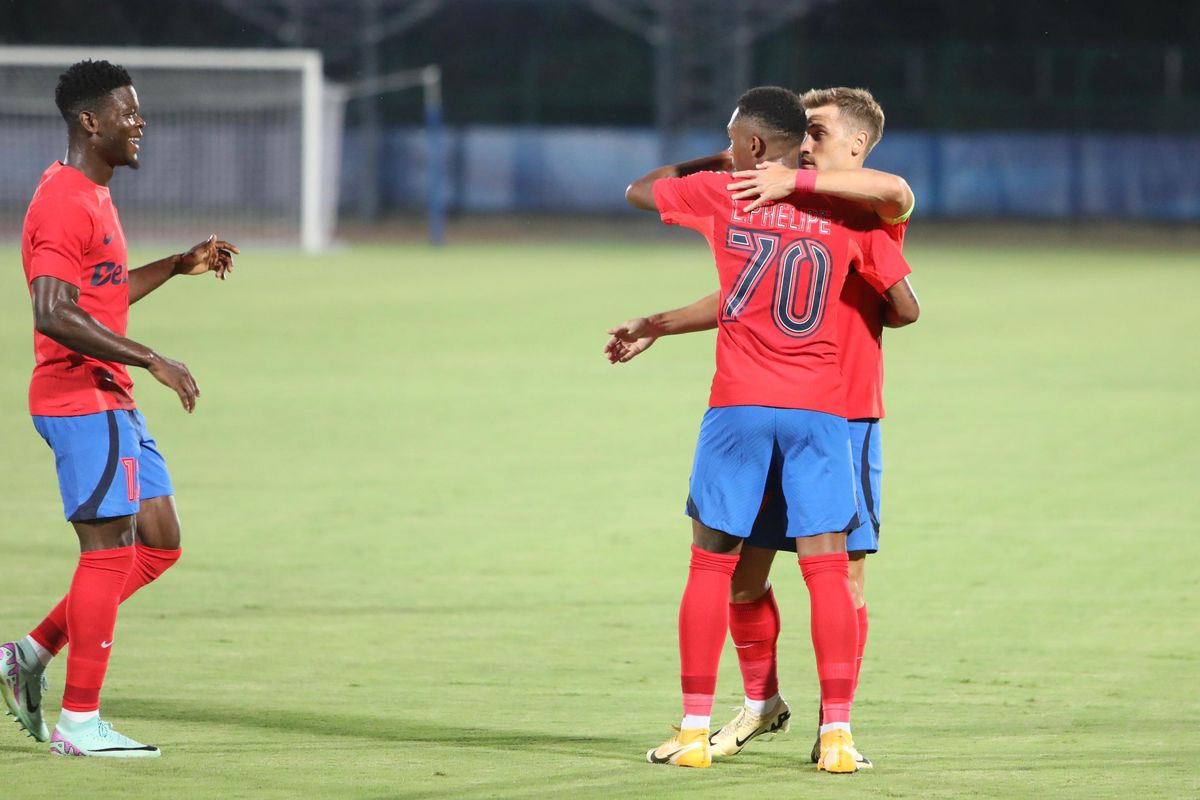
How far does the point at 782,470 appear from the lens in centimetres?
492

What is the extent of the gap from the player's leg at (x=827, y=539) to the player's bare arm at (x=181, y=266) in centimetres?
195

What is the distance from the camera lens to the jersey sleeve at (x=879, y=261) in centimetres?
497

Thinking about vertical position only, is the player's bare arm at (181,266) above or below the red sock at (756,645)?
above

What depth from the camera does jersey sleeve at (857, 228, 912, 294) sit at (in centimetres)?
497

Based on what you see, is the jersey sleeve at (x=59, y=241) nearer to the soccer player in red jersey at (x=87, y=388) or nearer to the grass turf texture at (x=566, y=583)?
the soccer player in red jersey at (x=87, y=388)

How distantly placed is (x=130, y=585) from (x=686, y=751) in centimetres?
179

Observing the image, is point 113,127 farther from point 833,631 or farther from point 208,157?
point 208,157

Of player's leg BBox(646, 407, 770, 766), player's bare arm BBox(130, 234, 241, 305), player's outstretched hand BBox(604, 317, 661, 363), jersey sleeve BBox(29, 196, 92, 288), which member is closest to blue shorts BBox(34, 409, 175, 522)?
jersey sleeve BBox(29, 196, 92, 288)

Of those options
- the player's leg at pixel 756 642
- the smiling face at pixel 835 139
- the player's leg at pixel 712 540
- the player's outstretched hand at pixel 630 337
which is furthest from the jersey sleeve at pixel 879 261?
the player's leg at pixel 756 642

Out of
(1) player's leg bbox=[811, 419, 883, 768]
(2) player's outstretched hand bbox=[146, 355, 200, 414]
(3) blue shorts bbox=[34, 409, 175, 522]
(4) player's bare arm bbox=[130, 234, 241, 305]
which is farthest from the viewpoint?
(4) player's bare arm bbox=[130, 234, 241, 305]

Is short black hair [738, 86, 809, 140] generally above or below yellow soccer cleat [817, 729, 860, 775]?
above

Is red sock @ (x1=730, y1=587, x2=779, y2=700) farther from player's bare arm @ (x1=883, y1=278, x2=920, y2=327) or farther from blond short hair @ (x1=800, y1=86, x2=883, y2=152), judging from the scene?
blond short hair @ (x1=800, y1=86, x2=883, y2=152)

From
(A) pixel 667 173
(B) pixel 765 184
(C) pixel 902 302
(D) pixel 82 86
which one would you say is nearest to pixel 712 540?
(C) pixel 902 302

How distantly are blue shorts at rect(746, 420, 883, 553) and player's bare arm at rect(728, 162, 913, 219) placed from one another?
712 mm
